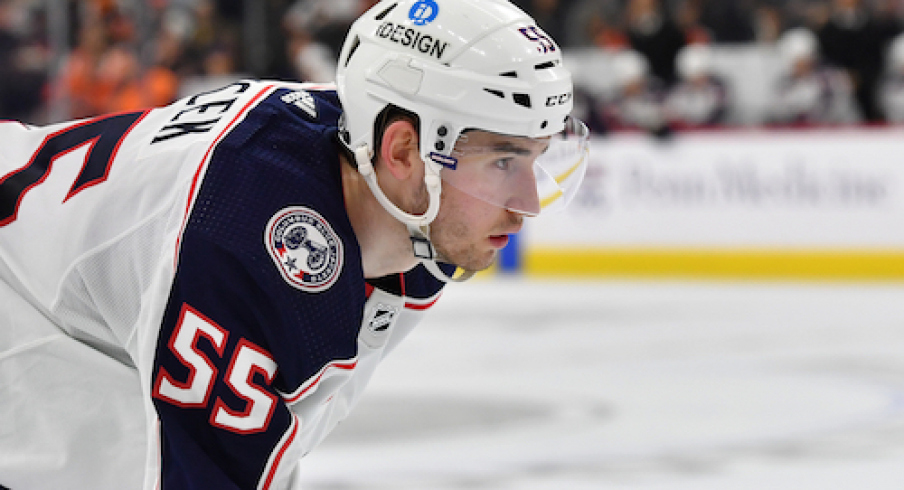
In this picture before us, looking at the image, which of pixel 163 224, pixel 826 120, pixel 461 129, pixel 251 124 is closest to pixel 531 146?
pixel 461 129

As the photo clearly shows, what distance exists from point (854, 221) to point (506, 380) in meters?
4.65

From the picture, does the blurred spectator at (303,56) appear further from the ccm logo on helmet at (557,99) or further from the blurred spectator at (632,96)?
the ccm logo on helmet at (557,99)

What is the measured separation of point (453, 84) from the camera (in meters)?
1.99

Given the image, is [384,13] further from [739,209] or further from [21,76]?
[21,76]

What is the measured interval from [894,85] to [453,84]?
8.58m

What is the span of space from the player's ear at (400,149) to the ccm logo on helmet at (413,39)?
0.41 feet

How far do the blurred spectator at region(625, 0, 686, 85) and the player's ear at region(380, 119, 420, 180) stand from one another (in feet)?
28.0

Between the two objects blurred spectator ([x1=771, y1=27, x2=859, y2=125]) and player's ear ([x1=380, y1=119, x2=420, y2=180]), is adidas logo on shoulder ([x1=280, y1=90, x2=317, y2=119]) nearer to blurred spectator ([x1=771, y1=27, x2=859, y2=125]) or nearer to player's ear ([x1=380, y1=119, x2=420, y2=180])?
player's ear ([x1=380, y1=119, x2=420, y2=180])

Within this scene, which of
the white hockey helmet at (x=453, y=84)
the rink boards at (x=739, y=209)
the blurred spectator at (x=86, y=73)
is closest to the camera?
the white hockey helmet at (x=453, y=84)

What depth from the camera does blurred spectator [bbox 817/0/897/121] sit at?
32.1 ft

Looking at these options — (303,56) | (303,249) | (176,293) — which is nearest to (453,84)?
(303,249)

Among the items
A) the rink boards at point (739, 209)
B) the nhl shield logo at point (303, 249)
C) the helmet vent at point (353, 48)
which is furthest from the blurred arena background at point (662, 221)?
the nhl shield logo at point (303, 249)

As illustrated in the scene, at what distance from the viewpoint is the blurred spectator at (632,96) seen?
32.9 ft

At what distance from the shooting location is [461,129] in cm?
201
